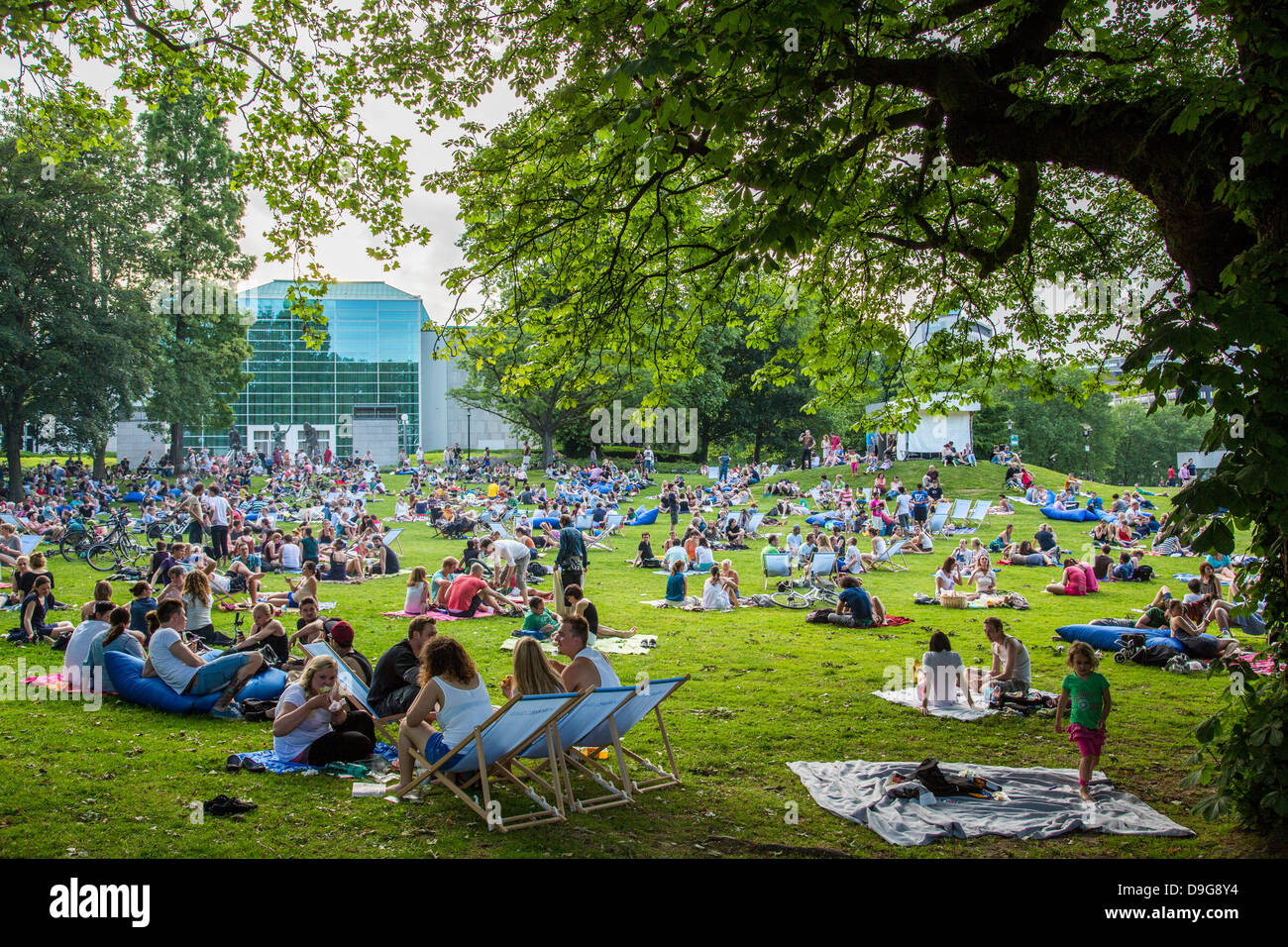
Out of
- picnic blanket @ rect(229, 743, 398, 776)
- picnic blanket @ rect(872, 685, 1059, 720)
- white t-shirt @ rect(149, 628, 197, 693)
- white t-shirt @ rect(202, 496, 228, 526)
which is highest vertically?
white t-shirt @ rect(202, 496, 228, 526)

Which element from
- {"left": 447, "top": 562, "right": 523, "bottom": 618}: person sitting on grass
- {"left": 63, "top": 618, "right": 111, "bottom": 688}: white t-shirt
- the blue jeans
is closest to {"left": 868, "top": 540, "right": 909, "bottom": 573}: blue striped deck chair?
{"left": 447, "top": 562, "right": 523, "bottom": 618}: person sitting on grass

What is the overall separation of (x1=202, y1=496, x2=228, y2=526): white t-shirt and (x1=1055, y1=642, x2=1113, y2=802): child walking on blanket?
18.5 m

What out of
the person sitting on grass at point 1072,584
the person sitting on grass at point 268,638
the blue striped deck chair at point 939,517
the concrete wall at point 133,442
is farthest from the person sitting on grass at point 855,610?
the concrete wall at point 133,442

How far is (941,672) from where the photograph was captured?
934 centimetres

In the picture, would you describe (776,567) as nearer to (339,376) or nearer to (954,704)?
(954,704)

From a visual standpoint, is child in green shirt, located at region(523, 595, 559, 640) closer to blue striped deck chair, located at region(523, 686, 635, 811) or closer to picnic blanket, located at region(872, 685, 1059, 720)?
picnic blanket, located at region(872, 685, 1059, 720)

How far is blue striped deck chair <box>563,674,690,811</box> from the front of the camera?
21.5 feet

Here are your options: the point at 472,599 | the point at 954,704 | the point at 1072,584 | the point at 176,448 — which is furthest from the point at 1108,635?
the point at 176,448

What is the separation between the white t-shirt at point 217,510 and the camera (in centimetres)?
1980

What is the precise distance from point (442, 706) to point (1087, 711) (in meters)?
4.95

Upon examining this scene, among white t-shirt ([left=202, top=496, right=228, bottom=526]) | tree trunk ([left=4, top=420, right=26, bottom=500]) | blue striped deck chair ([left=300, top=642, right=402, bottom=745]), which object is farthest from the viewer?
tree trunk ([left=4, top=420, right=26, bottom=500])

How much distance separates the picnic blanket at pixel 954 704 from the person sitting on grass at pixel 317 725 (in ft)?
19.0
